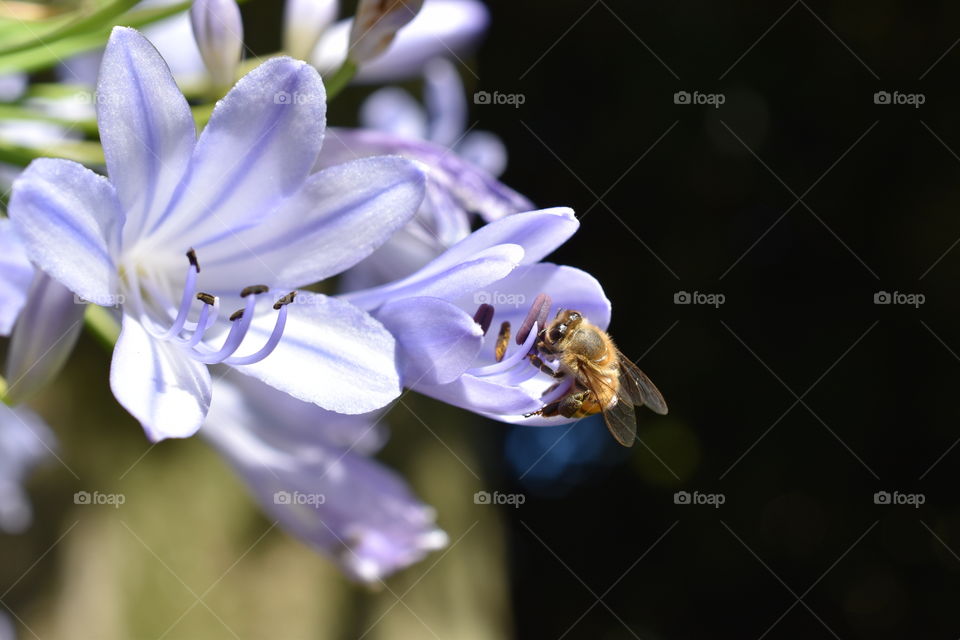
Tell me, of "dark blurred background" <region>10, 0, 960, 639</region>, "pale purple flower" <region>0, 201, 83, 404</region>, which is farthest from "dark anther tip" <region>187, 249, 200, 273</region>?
"dark blurred background" <region>10, 0, 960, 639</region>

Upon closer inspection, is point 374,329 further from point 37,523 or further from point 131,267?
point 37,523

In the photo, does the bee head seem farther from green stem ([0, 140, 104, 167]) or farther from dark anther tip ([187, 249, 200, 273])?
green stem ([0, 140, 104, 167])

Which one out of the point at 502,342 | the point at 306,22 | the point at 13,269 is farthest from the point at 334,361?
the point at 306,22

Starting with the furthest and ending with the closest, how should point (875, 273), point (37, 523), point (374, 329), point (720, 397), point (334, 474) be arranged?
1. point (720, 397)
2. point (875, 273)
3. point (37, 523)
4. point (334, 474)
5. point (374, 329)

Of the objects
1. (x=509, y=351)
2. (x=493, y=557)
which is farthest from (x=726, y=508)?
(x=509, y=351)

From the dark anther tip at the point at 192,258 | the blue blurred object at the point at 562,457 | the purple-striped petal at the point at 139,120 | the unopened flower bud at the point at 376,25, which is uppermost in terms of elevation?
the unopened flower bud at the point at 376,25

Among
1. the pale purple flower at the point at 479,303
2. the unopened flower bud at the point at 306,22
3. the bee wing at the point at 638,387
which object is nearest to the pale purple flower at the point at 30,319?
the pale purple flower at the point at 479,303

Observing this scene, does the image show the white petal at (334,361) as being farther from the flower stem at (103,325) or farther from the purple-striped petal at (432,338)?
the flower stem at (103,325)
